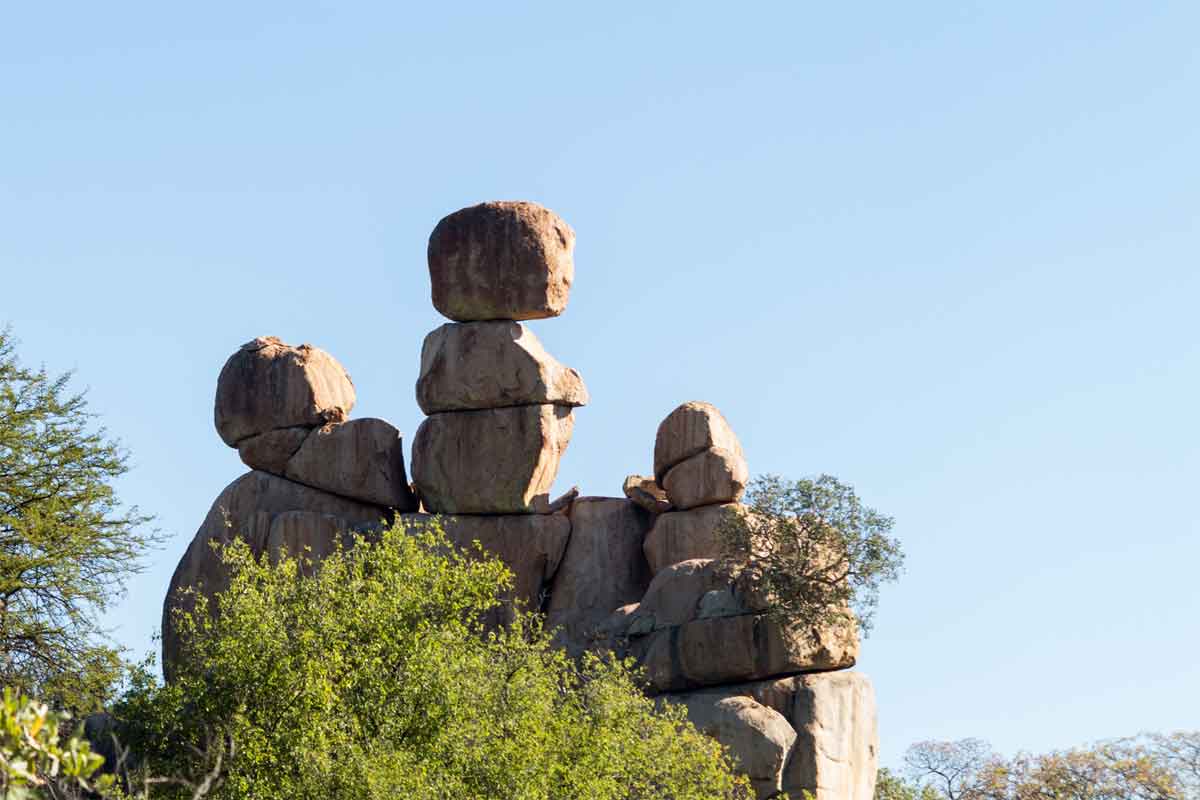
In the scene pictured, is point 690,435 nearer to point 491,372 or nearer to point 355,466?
point 491,372

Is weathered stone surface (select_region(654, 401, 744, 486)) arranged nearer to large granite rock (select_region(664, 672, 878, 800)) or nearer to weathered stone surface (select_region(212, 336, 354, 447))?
large granite rock (select_region(664, 672, 878, 800))

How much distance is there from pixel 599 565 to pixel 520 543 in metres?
2.23

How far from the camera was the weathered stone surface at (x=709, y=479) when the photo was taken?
161 ft

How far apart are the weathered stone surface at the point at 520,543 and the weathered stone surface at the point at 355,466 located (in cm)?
216

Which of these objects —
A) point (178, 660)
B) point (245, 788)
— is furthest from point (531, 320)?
point (245, 788)

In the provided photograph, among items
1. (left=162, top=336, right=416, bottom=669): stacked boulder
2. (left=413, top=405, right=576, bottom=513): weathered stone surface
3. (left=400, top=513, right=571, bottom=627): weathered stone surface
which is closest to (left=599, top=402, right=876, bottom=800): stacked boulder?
(left=400, top=513, right=571, bottom=627): weathered stone surface

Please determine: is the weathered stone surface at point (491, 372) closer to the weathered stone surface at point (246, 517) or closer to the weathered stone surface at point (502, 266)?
the weathered stone surface at point (502, 266)

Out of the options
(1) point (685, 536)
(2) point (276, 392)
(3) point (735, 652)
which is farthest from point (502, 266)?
(3) point (735, 652)

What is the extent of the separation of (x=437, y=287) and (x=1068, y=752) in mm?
30231

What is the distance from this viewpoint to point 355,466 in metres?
52.0

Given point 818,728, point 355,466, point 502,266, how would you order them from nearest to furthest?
point 818,728 < point 502,266 < point 355,466

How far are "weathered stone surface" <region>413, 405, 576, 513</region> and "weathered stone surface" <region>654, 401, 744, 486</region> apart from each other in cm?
289

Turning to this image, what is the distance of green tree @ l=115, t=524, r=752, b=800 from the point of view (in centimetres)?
3306

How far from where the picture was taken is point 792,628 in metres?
44.1
